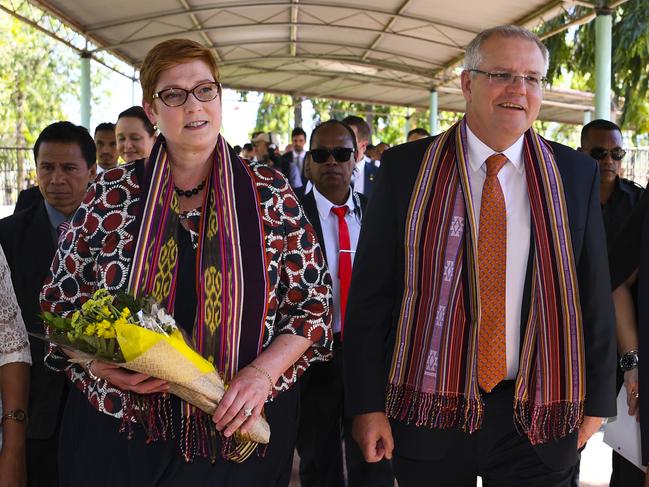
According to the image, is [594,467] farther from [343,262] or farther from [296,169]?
[296,169]

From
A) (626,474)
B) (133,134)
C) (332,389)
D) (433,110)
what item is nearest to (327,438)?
(332,389)

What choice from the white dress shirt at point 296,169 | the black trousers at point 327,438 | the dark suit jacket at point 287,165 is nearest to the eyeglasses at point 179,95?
the black trousers at point 327,438

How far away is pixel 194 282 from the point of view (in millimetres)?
2584

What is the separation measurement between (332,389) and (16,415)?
2.19 m

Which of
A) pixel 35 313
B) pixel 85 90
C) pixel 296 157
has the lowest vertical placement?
pixel 35 313

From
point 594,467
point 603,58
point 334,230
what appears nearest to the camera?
point 334,230

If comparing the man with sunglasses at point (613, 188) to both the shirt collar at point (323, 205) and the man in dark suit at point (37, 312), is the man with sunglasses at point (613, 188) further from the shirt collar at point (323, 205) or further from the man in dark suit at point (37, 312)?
the man in dark suit at point (37, 312)

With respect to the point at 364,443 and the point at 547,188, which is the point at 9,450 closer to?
the point at 364,443

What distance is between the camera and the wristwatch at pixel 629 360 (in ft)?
9.48

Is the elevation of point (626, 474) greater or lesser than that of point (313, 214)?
lesser

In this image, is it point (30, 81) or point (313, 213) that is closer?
point (313, 213)

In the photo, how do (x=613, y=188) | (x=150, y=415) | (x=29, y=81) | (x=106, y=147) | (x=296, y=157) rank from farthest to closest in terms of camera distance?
(x=29, y=81)
(x=296, y=157)
(x=106, y=147)
(x=613, y=188)
(x=150, y=415)

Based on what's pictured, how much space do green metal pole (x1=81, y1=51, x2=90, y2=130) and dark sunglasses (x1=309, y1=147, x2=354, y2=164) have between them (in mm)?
11471

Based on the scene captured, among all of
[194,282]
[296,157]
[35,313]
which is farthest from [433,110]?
[194,282]
